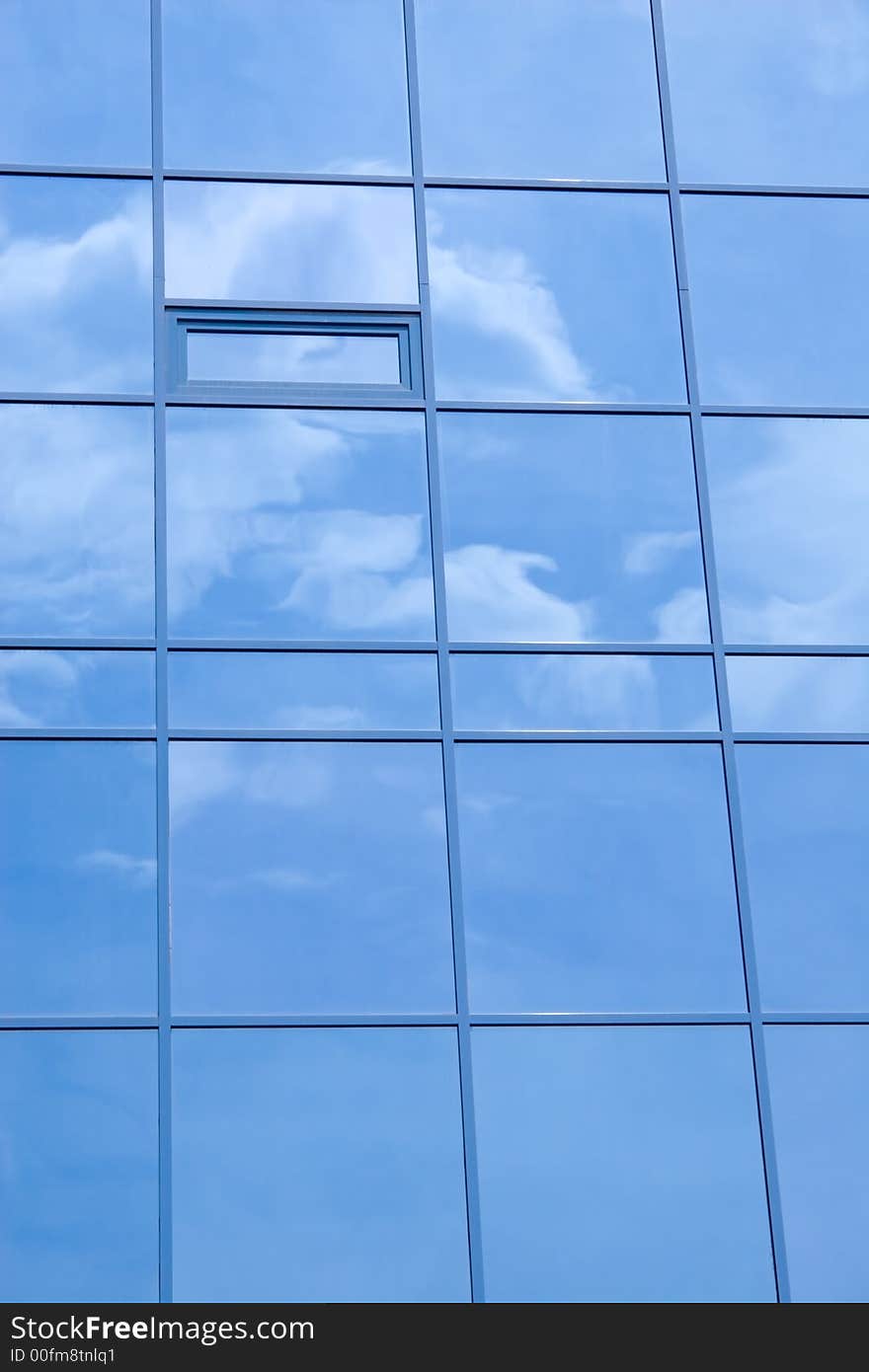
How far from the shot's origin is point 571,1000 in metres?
10.7

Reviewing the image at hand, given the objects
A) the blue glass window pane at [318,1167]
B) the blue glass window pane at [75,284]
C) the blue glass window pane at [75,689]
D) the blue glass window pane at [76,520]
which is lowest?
the blue glass window pane at [318,1167]

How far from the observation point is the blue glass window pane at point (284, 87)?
1216cm

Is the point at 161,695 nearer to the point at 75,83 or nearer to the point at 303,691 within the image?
the point at 303,691

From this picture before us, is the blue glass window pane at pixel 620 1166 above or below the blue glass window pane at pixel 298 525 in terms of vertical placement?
below

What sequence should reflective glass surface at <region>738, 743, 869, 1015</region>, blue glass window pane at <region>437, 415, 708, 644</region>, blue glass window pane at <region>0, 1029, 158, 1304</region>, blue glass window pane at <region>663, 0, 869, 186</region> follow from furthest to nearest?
1. blue glass window pane at <region>663, 0, 869, 186</region>
2. blue glass window pane at <region>437, 415, 708, 644</region>
3. reflective glass surface at <region>738, 743, 869, 1015</region>
4. blue glass window pane at <region>0, 1029, 158, 1304</region>

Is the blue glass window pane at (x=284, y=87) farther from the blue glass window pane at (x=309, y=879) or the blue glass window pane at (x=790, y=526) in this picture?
the blue glass window pane at (x=309, y=879)

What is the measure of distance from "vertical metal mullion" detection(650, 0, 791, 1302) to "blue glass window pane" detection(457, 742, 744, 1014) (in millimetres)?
71

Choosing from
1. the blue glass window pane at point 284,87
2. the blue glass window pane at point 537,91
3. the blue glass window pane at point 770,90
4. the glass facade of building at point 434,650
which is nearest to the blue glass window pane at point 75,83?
the glass facade of building at point 434,650

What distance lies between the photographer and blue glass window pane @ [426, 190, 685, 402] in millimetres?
11914

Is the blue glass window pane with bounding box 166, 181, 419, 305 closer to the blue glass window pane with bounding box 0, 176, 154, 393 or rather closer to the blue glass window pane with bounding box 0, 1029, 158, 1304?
the blue glass window pane with bounding box 0, 176, 154, 393

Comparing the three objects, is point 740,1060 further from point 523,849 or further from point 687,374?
point 687,374

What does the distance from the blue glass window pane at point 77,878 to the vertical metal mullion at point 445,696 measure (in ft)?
5.45

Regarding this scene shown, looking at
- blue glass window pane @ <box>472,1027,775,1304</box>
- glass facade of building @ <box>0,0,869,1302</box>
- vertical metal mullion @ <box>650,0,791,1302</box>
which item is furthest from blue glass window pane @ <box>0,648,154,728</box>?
vertical metal mullion @ <box>650,0,791,1302</box>
